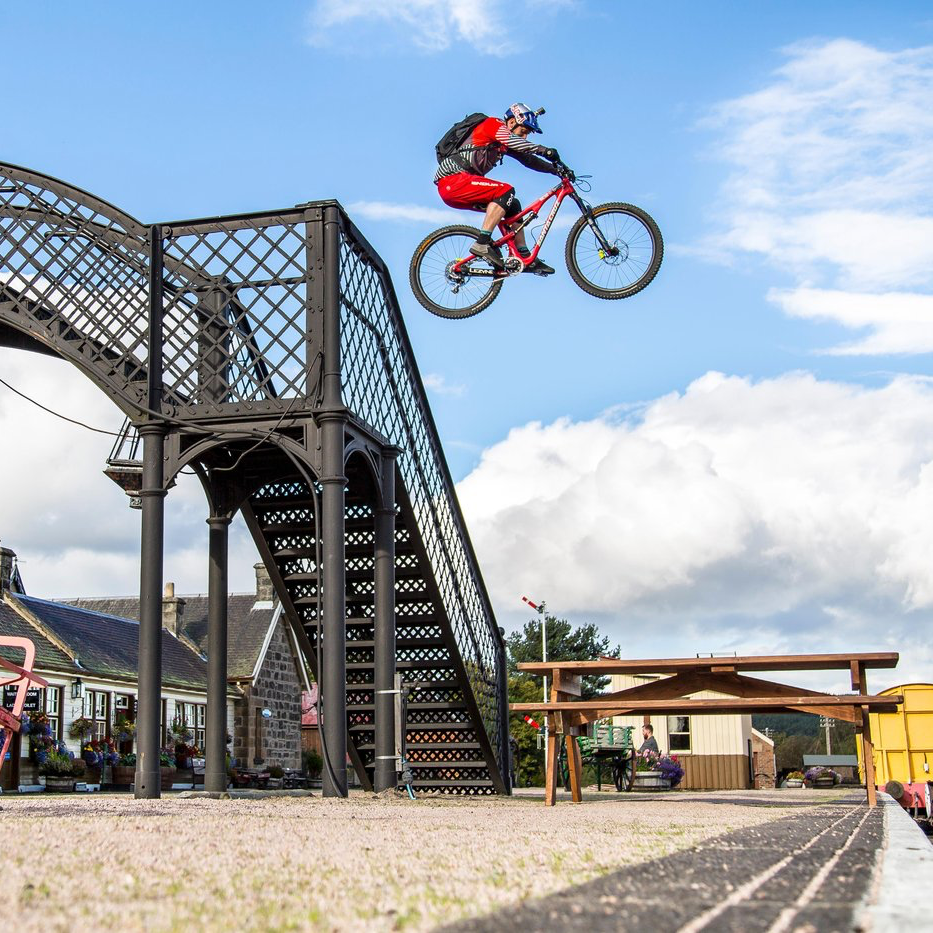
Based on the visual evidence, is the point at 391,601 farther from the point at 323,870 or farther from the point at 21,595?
the point at 21,595

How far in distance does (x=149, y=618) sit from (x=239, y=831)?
20.2ft

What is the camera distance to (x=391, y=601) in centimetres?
1434

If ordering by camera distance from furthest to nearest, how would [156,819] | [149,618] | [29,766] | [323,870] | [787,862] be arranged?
[29,766] < [149,618] < [156,819] < [787,862] < [323,870]

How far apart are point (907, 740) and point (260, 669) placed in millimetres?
21695

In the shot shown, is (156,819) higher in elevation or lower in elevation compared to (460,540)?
lower

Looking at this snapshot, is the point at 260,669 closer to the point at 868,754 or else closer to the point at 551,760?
the point at 551,760

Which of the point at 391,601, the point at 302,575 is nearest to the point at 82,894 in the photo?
the point at 391,601

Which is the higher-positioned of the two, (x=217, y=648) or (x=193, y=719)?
(x=217, y=648)

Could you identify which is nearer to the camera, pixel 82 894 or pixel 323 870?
pixel 82 894

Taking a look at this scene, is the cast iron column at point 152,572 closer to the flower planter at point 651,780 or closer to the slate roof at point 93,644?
the slate roof at point 93,644

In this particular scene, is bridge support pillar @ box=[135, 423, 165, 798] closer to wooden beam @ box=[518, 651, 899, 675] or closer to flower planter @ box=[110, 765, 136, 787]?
wooden beam @ box=[518, 651, 899, 675]

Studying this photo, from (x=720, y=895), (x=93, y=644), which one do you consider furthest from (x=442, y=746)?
(x=93, y=644)

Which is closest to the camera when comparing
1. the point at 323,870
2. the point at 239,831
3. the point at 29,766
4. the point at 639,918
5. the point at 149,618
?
the point at 639,918

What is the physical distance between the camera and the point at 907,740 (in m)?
17.2
